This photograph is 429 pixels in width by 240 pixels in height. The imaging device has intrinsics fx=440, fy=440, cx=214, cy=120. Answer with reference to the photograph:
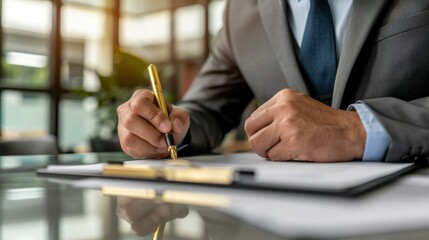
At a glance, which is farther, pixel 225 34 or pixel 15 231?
pixel 225 34

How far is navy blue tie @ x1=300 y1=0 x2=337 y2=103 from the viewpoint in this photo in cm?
94

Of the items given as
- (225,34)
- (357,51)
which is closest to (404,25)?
(357,51)

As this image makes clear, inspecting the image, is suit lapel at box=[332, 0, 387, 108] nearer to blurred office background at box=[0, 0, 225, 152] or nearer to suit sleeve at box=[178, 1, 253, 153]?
suit sleeve at box=[178, 1, 253, 153]

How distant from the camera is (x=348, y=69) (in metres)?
0.84

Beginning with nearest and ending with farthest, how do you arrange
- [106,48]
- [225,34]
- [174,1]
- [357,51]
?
1. [357,51]
2. [225,34]
3. [106,48]
4. [174,1]

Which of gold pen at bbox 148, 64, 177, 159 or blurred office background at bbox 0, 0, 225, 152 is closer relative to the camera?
gold pen at bbox 148, 64, 177, 159

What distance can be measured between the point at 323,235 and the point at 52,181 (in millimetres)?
361

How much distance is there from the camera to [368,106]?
65 cm

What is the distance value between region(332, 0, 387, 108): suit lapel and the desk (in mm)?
477

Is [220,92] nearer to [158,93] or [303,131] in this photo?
[158,93]

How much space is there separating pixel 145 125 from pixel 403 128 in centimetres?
40

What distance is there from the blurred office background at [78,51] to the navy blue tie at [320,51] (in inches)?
99.4

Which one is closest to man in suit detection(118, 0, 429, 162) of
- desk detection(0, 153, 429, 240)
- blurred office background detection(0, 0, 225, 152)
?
desk detection(0, 153, 429, 240)

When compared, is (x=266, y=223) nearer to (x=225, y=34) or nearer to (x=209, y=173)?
(x=209, y=173)
